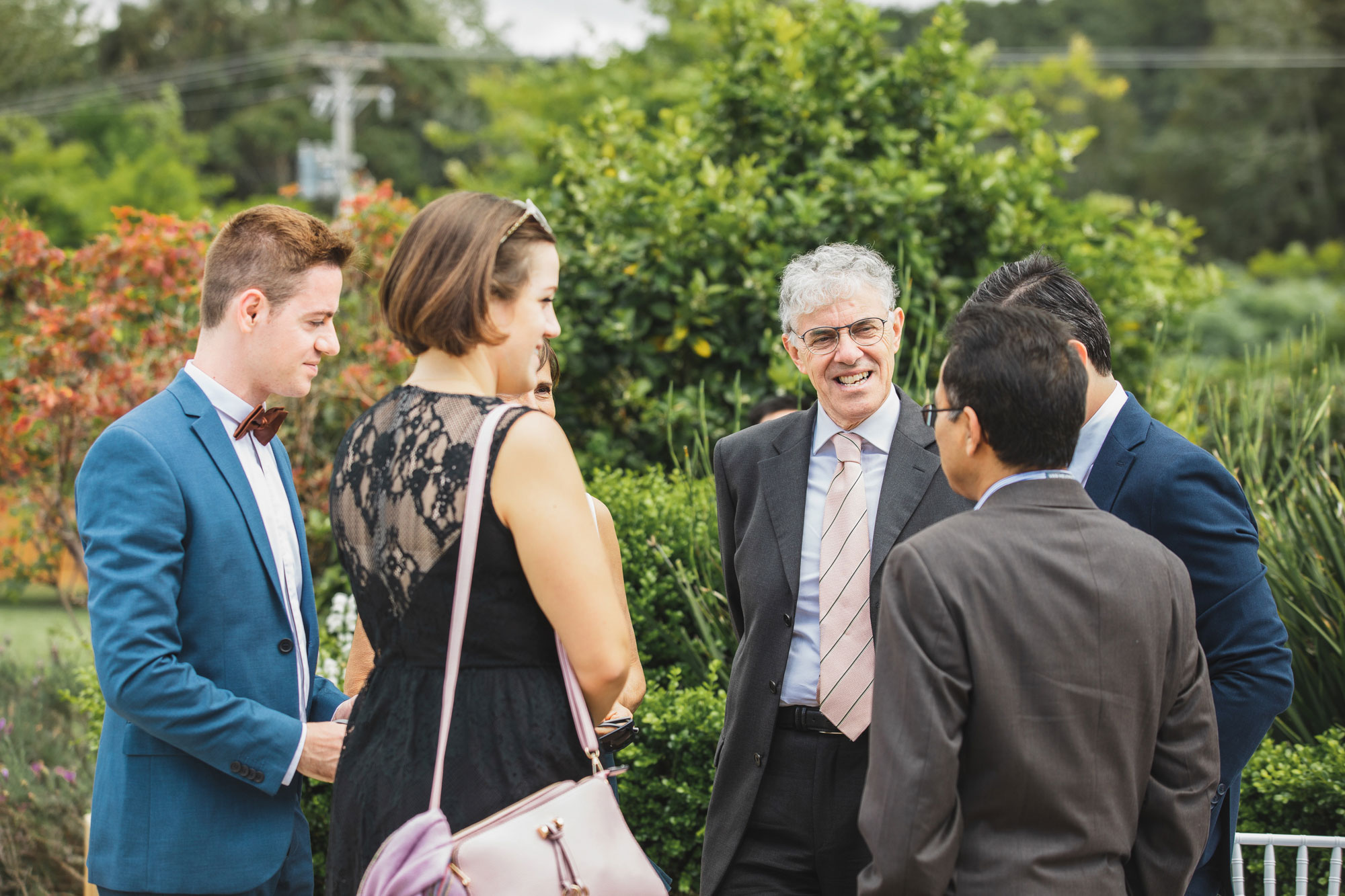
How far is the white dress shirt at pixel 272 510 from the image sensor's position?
232cm

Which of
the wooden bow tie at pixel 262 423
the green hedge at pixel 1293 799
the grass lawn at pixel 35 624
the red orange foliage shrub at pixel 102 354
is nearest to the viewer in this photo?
the wooden bow tie at pixel 262 423

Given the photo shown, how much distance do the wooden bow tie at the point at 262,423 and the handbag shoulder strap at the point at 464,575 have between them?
891 millimetres

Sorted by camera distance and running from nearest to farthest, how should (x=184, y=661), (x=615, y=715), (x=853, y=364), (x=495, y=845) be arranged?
1. (x=495, y=845)
2. (x=184, y=661)
3. (x=615, y=715)
4. (x=853, y=364)

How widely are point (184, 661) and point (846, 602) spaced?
4.76 feet

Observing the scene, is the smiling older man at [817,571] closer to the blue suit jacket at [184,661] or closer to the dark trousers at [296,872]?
the dark trousers at [296,872]

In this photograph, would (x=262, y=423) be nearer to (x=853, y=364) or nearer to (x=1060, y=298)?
(x=853, y=364)

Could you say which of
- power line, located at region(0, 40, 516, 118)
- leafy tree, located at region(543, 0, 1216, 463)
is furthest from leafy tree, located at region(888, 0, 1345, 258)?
leafy tree, located at region(543, 0, 1216, 463)

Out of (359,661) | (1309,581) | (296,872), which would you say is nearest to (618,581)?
(359,661)

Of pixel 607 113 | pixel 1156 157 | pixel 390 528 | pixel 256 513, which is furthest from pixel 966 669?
pixel 1156 157

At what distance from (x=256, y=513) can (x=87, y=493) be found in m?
0.32

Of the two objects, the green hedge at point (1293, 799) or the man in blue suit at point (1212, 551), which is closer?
the man in blue suit at point (1212, 551)

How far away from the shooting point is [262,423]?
2398 millimetres

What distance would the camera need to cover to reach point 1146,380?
19.0 feet

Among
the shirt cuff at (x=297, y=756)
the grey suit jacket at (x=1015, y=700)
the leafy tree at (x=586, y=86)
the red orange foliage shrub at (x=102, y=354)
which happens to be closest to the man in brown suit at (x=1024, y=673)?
the grey suit jacket at (x=1015, y=700)
